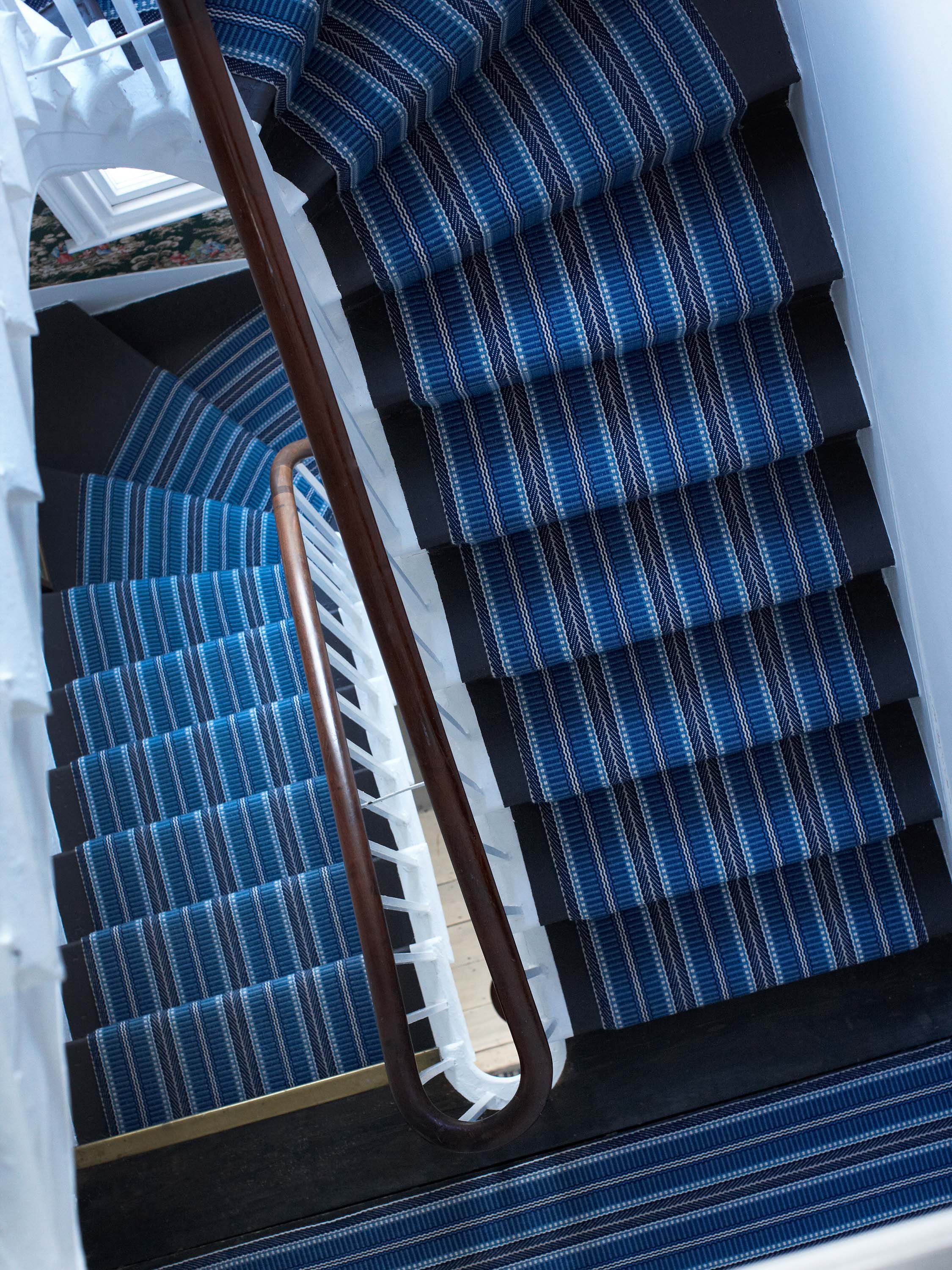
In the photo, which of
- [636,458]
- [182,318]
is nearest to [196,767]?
[636,458]

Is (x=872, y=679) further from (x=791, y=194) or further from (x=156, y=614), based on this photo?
(x=156, y=614)

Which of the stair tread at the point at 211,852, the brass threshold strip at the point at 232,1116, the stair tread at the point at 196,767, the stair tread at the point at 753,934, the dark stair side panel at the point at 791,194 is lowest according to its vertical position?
the brass threshold strip at the point at 232,1116

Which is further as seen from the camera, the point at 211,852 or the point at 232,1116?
the point at 211,852

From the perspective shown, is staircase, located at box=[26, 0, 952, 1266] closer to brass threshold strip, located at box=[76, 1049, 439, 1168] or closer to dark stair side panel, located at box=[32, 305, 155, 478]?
brass threshold strip, located at box=[76, 1049, 439, 1168]

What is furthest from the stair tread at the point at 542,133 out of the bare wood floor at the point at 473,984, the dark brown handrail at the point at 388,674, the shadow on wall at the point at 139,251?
the shadow on wall at the point at 139,251

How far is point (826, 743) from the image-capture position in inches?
110

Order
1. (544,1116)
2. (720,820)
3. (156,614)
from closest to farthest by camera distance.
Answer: (720,820) < (544,1116) < (156,614)

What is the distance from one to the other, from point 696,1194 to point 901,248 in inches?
90.7

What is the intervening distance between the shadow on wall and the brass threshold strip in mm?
3252

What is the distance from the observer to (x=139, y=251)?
4645 mm

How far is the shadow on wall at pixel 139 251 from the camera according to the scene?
Result: 14.9ft

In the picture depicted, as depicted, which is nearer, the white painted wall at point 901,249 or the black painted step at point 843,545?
the white painted wall at point 901,249

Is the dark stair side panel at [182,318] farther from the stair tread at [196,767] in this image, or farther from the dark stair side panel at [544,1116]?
the dark stair side panel at [544,1116]

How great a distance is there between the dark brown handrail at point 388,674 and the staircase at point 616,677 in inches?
19.9
